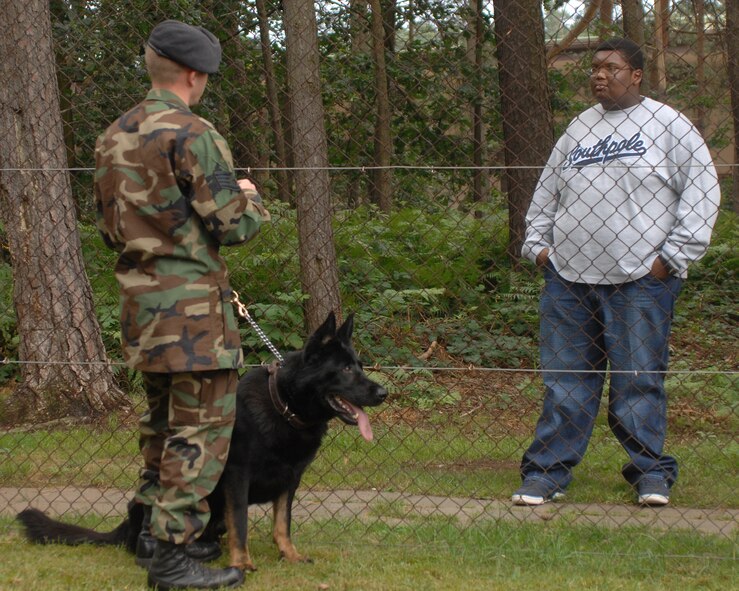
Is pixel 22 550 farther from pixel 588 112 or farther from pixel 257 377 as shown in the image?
pixel 588 112

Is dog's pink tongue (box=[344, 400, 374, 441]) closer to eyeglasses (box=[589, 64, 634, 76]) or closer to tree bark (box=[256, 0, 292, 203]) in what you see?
eyeglasses (box=[589, 64, 634, 76])

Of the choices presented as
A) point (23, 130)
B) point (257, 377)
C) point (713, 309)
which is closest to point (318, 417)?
point (257, 377)

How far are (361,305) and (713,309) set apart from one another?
3671mm

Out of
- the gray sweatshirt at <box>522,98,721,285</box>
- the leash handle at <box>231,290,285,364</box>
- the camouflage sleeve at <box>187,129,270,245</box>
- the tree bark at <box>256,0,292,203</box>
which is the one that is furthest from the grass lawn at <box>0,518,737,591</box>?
the tree bark at <box>256,0,292,203</box>

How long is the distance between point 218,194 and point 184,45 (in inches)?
21.4

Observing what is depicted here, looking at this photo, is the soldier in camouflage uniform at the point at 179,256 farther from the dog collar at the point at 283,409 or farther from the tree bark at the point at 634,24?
the tree bark at the point at 634,24

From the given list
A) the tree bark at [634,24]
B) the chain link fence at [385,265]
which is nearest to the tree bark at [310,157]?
the chain link fence at [385,265]

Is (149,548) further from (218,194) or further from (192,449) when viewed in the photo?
(218,194)

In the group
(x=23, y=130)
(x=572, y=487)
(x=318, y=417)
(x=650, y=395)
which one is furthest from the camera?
(x=23, y=130)

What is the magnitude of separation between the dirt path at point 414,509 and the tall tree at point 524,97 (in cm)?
210

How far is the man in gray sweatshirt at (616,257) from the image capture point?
4.44 metres

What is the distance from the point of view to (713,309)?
9.06 metres

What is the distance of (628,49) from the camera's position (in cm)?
460

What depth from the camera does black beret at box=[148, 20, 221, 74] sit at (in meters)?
3.33
